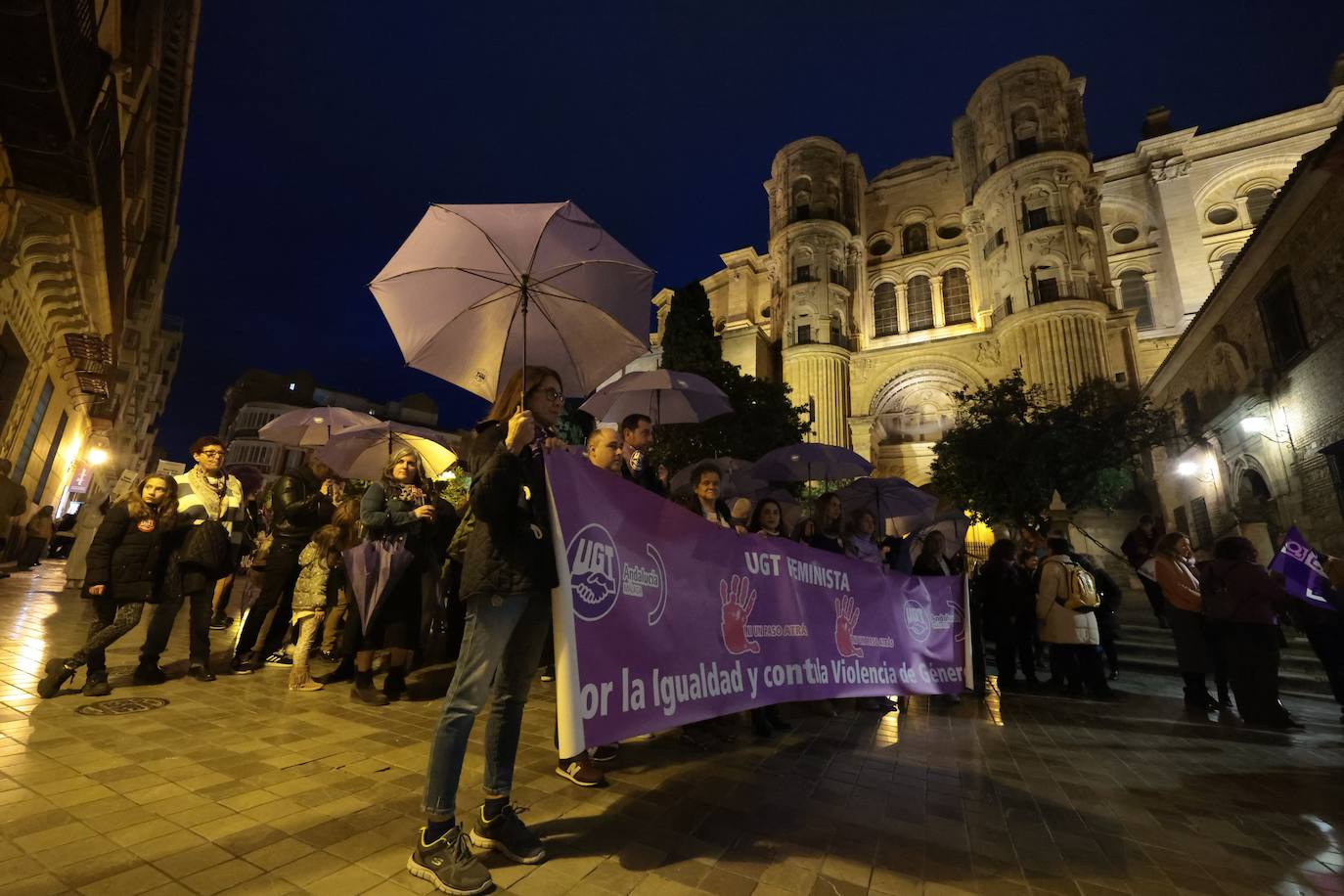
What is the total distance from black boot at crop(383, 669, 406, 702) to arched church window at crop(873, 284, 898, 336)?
35092 millimetres

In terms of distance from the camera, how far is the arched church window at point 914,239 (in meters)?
37.4

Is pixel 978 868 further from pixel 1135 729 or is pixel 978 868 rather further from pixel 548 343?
pixel 1135 729

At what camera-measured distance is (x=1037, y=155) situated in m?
30.4

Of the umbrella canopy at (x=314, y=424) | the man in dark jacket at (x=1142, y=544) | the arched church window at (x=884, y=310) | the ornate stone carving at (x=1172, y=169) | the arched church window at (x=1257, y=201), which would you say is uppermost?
the ornate stone carving at (x=1172, y=169)

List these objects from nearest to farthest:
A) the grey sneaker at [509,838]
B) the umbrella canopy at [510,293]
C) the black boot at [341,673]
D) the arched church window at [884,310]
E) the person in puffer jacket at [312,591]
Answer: the grey sneaker at [509,838], the umbrella canopy at [510,293], the person in puffer jacket at [312,591], the black boot at [341,673], the arched church window at [884,310]

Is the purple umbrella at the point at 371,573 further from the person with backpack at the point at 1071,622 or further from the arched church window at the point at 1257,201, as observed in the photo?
the arched church window at the point at 1257,201

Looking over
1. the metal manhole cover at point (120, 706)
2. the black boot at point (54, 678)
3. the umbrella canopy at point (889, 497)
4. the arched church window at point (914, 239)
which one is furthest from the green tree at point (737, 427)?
the arched church window at point (914, 239)

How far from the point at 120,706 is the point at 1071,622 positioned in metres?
9.61

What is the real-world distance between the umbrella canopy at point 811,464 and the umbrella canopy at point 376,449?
16.8ft

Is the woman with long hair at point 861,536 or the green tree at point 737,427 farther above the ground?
the green tree at point 737,427

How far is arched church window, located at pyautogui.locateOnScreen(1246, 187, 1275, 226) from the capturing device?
105ft

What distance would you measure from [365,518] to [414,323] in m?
1.90

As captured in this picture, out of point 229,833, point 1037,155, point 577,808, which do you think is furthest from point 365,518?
point 1037,155

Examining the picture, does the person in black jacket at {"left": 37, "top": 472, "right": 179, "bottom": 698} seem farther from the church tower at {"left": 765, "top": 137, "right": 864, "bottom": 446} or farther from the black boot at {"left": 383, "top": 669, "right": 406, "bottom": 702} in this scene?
the church tower at {"left": 765, "top": 137, "right": 864, "bottom": 446}
